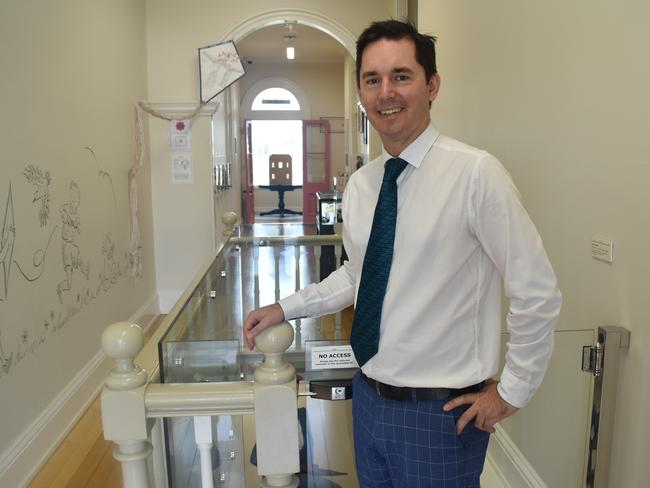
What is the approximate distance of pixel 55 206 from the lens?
3.40m

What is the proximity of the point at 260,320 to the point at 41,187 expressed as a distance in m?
2.26

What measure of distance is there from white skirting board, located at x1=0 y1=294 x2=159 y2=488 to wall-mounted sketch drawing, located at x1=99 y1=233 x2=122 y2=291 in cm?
51

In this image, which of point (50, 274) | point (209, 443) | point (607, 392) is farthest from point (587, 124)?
point (50, 274)

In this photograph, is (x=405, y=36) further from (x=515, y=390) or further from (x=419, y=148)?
(x=515, y=390)

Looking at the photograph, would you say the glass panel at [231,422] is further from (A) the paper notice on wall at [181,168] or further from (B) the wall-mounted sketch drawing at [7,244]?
(A) the paper notice on wall at [181,168]

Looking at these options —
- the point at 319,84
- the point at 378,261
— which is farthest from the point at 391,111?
the point at 319,84

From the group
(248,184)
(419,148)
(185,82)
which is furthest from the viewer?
(248,184)

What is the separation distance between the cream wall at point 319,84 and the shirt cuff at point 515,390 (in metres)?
11.8

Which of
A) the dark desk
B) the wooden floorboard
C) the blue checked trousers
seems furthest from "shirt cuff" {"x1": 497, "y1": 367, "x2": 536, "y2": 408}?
the dark desk

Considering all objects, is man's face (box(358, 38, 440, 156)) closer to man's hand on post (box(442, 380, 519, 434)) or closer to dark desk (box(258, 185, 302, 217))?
man's hand on post (box(442, 380, 519, 434))

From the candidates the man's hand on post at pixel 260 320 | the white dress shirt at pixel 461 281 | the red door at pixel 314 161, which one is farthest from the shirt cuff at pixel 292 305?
the red door at pixel 314 161

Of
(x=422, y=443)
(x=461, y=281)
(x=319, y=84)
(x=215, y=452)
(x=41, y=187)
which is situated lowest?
(x=215, y=452)

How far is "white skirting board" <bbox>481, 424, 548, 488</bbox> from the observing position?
237cm

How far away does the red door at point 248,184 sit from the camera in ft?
41.5
